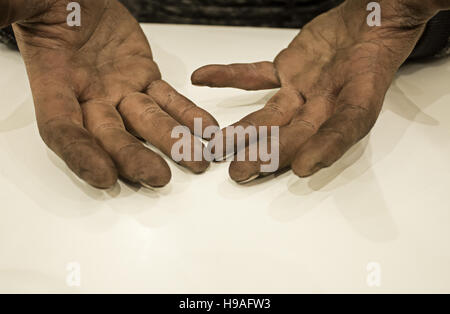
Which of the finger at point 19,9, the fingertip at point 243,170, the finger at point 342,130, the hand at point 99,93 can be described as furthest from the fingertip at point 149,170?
the finger at point 19,9

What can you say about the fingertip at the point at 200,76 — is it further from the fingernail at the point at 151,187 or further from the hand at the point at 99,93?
the fingernail at the point at 151,187

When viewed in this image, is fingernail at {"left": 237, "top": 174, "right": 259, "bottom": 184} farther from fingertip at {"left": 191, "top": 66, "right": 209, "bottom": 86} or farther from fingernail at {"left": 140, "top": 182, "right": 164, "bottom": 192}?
fingertip at {"left": 191, "top": 66, "right": 209, "bottom": 86}

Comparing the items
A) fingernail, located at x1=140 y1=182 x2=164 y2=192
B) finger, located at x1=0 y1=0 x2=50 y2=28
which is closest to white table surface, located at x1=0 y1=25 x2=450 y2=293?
fingernail, located at x1=140 y1=182 x2=164 y2=192

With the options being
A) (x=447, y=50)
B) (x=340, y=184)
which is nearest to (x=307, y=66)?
(x=340, y=184)

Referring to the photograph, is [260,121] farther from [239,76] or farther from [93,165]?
[93,165]

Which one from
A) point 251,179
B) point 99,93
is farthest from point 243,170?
point 99,93
